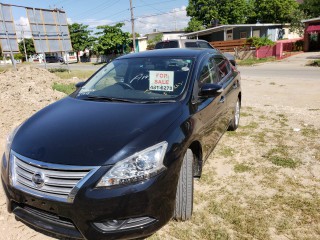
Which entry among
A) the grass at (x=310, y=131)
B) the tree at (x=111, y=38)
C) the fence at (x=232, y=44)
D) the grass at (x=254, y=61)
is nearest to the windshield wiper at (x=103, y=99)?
the grass at (x=310, y=131)

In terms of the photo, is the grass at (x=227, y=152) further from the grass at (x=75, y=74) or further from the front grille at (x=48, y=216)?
the grass at (x=75, y=74)

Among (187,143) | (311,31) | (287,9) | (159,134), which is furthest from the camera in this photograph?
(287,9)

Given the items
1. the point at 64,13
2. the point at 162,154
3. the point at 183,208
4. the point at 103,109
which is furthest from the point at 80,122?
the point at 64,13

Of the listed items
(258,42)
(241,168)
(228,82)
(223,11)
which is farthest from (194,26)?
(241,168)

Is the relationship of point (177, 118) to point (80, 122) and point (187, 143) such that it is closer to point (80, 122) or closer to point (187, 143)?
point (187, 143)

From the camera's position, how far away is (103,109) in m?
2.90

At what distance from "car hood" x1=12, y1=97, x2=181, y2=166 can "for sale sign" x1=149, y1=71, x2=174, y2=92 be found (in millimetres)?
385

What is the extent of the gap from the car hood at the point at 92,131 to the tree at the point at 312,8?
48265 mm

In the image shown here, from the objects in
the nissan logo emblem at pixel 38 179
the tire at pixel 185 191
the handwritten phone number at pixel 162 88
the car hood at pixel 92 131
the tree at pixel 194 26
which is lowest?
the tire at pixel 185 191

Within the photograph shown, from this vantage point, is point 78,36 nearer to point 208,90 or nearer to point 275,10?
point 275,10

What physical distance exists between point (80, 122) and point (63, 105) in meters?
0.70

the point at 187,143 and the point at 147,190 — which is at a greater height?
the point at 187,143

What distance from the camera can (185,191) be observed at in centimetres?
263

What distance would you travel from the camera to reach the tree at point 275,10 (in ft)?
148
